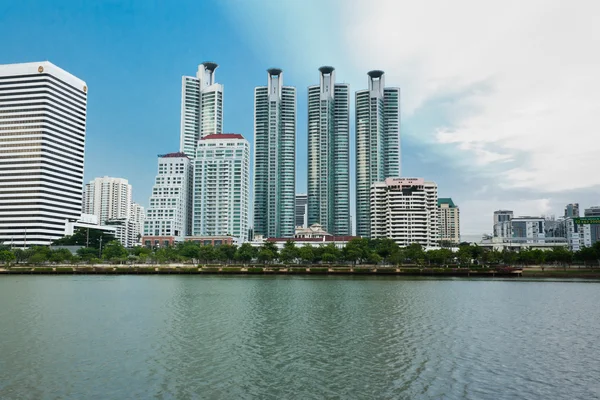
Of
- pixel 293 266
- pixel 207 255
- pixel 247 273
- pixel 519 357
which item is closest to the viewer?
pixel 519 357

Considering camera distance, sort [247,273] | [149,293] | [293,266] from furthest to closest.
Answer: [293,266]
[247,273]
[149,293]

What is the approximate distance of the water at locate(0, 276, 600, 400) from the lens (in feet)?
85.3

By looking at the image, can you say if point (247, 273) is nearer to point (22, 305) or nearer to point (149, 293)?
point (149, 293)

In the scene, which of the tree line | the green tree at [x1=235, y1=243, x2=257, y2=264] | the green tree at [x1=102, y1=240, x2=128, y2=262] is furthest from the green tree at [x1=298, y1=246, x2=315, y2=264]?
the green tree at [x1=102, y1=240, x2=128, y2=262]

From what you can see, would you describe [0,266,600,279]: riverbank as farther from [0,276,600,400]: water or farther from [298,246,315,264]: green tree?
[0,276,600,400]: water

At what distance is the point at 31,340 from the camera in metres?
37.3

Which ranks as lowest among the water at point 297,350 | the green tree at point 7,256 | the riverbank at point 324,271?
the water at point 297,350

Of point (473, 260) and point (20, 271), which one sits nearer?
point (20, 271)

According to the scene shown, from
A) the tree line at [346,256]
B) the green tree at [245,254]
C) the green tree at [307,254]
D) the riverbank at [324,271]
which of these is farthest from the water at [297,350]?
the green tree at [245,254]

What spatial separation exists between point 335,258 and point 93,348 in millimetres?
120467

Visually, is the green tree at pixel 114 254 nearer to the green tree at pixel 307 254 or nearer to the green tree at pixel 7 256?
the green tree at pixel 7 256

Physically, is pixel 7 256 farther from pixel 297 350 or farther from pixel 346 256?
pixel 297 350

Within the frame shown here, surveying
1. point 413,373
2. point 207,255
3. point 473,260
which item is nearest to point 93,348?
point 413,373

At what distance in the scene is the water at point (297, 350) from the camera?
26.0m
